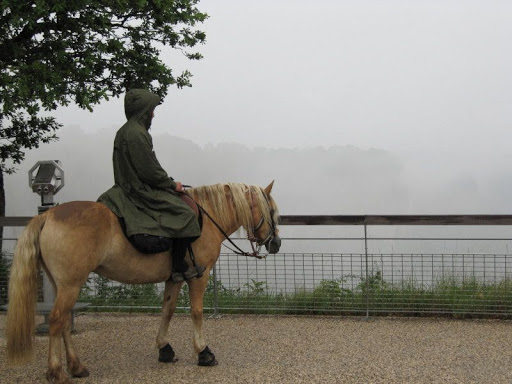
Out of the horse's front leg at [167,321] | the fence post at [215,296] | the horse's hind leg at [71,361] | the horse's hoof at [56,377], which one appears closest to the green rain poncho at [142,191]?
the horse's front leg at [167,321]

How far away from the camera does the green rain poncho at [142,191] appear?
567 centimetres

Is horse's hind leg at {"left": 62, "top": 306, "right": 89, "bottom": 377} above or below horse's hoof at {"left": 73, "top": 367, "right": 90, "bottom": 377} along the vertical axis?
above

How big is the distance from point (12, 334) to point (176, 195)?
1832 mm

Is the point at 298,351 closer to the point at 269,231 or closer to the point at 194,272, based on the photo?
the point at 269,231

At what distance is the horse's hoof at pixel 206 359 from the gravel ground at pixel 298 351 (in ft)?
0.25

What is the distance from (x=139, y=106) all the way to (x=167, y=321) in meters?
2.14

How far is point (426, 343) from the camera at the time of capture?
718 cm

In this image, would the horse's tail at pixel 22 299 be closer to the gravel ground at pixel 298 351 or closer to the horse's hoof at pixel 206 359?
the gravel ground at pixel 298 351

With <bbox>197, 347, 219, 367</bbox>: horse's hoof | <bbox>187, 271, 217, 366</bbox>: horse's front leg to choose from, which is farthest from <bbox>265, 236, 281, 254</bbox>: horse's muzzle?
<bbox>197, 347, 219, 367</bbox>: horse's hoof

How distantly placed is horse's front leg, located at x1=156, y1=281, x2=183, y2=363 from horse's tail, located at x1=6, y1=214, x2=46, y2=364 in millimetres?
1335

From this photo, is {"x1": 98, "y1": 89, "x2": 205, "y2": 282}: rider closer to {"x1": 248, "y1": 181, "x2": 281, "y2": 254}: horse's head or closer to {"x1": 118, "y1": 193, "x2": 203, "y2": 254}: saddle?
{"x1": 118, "y1": 193, "x2": 203, "y2": 254}: saddle

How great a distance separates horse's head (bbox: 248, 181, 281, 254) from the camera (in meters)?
6.47

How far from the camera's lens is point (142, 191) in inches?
225

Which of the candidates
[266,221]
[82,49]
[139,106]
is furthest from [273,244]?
[82,49]
